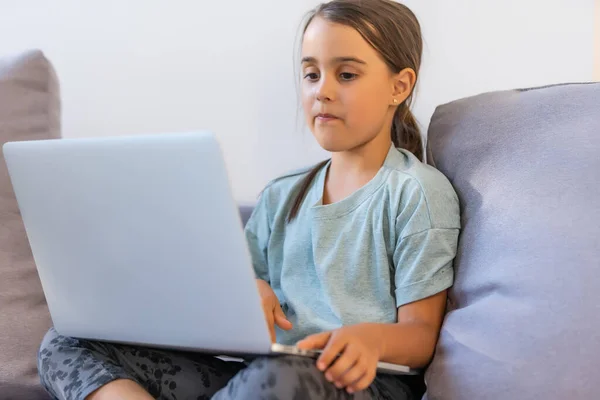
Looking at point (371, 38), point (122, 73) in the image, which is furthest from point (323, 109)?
point (122, 73)

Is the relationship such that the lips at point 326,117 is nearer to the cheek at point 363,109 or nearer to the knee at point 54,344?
Result: the cheek at point 363,109

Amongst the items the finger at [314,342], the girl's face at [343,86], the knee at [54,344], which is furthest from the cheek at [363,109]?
the knee at [54,344]

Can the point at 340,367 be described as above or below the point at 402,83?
below

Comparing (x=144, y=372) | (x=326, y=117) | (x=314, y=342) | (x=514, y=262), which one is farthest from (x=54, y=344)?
(x=514, y=262)

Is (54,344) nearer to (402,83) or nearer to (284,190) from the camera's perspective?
(284,190)

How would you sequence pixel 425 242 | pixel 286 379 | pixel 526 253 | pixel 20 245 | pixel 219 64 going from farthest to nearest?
pixel 219 64 → pixel 20 245 → pixel 425 242 → pixel 526 253 → pixel 286 379

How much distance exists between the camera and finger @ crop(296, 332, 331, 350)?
28.7 inches

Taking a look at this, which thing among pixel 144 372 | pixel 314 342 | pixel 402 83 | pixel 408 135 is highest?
pixel 402 83

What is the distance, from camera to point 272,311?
96 centimetres

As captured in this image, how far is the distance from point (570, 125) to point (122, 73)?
37.2 inches

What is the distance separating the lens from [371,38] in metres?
0.96

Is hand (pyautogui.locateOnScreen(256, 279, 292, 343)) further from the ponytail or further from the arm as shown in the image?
the ponytail

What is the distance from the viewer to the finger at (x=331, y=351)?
0.71 m

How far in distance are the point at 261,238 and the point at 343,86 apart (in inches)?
12.0
